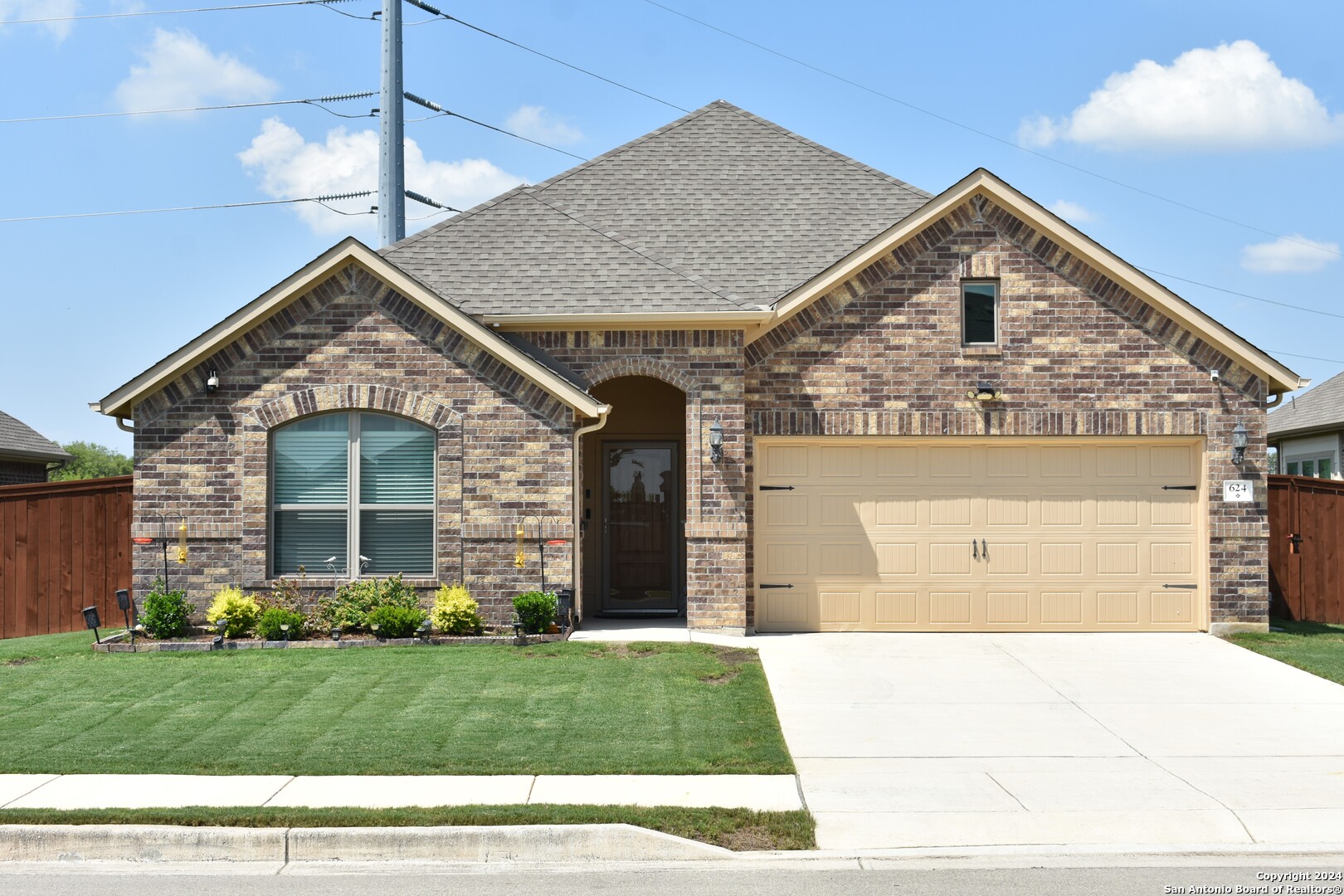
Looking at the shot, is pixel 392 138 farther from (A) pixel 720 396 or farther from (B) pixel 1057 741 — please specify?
(B) pixel 1057 741

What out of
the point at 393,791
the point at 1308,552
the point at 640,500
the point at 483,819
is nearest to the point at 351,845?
the point at 483,819

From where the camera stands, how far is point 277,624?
13.1 meters

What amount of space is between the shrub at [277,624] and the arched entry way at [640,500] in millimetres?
4296

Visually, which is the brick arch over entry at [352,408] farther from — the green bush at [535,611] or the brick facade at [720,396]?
the green bush at [535,611]

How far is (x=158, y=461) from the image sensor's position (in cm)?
1375

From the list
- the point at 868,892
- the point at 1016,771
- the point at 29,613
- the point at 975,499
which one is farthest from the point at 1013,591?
the point at 29,613

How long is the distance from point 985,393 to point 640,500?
16.2 ft

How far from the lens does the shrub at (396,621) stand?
1300 centimetres

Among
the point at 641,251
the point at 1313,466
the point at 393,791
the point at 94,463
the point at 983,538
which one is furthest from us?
the point at 94,463

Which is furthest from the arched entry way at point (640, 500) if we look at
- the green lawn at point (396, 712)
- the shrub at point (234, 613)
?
the shrub at point (234, 613)

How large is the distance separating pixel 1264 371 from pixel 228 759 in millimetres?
12393

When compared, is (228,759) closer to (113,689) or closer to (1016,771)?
(113,689)

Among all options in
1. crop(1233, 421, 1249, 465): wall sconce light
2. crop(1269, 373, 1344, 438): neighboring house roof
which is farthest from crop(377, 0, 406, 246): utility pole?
crop(1269, 373, 1344, 438): neighboring house roof

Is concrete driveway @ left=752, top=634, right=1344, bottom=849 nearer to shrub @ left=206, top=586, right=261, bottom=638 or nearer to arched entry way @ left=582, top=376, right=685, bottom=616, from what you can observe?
arched entry way @ left=582, top=376, right=685, bottom=616
